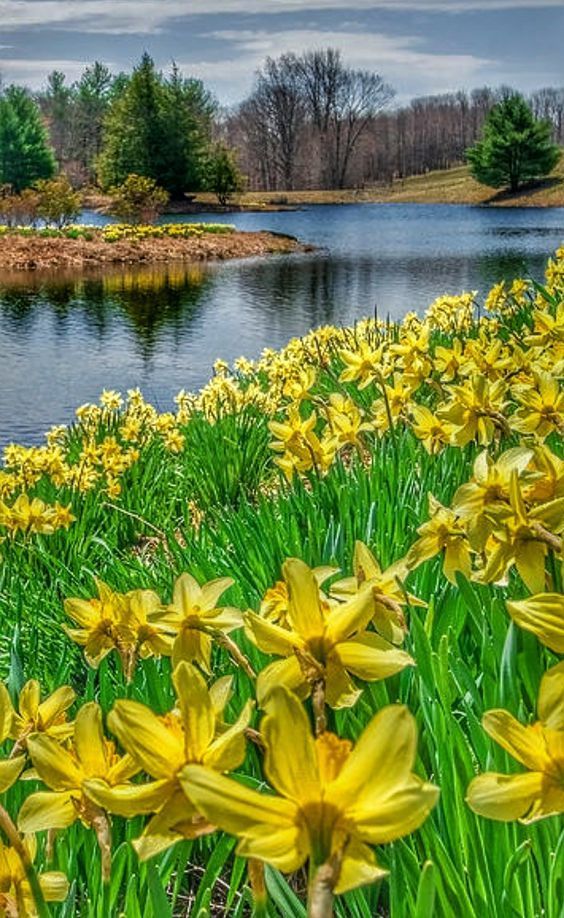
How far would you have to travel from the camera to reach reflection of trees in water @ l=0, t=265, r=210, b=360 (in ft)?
49.5

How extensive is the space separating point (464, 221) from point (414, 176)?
3621cm

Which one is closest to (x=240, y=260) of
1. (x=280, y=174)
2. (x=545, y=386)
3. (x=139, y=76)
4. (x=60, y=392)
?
(x=60, y=392)

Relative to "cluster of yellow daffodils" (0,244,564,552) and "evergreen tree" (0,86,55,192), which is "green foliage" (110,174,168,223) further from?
"cluster of yellow daffodils" (0,244,564,552)

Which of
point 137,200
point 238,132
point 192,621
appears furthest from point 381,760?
point 238,132

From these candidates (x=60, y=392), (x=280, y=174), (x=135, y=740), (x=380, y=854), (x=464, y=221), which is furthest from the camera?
(x=280, y=174)

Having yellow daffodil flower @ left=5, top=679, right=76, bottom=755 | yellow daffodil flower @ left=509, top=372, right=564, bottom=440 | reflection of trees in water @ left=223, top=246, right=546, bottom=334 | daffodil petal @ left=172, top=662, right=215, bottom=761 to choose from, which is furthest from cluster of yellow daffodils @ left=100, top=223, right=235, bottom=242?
daffodil petal @ left=172, top=662, right=215, bottom=761

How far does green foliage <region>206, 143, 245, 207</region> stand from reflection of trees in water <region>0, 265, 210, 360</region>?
32.8m

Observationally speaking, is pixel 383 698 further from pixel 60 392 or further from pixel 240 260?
pixel 240 260

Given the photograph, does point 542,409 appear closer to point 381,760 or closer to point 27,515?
point 381,760

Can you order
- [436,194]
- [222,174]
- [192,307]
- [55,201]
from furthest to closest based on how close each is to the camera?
1. [436,194]
2. [222,174]
3. [55,201]
4. [192,307]

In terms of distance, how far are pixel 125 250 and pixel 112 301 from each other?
8.66 meters

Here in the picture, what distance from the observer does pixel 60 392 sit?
10328mm

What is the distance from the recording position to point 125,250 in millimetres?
26359

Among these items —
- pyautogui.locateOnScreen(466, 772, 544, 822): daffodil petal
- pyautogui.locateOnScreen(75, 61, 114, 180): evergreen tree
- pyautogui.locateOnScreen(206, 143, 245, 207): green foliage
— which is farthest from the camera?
pyautogui.locateOnScreen(75, 61, 114, 180): evergreen tree
